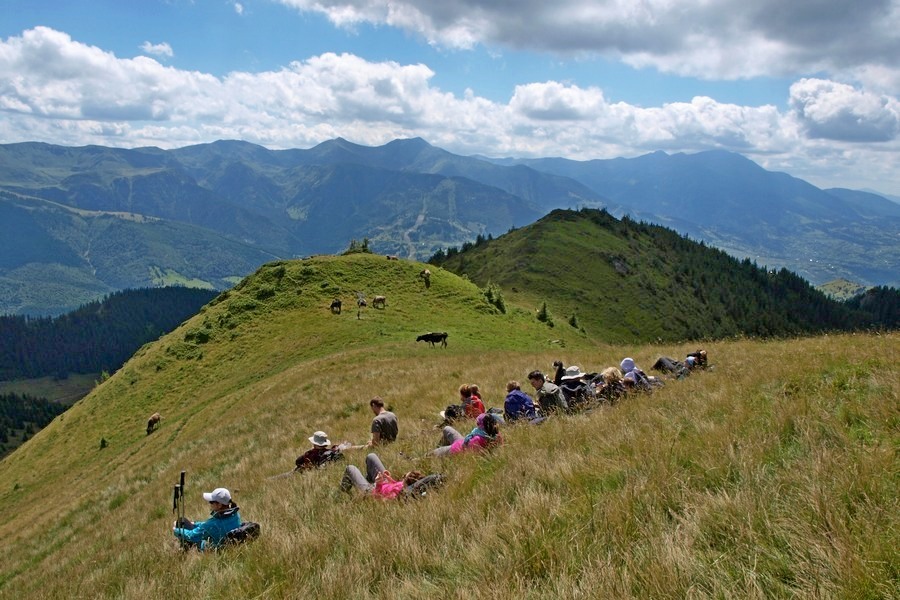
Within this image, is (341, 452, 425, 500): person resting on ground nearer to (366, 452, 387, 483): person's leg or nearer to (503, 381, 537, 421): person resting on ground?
(366, 452, 387, 483): person's leg

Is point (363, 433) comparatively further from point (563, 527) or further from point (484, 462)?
point (563, 527)

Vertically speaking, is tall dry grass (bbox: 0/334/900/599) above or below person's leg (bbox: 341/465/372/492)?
above

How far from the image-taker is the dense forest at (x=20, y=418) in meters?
158

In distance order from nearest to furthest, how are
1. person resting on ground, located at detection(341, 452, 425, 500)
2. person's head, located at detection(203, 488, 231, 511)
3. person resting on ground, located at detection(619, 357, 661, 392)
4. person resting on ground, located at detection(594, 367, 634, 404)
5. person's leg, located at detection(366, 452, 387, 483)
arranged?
person resting on ground, located at detection(341, 452, 425, 500), person's head, located at detection(203, 488, 231, 511), person's leg, located at detection(366, 452, 387, 483), person resting on ground, located at detection(594, 367, 634, 404), person resting on ground, located at detection(619, 357, 661, 392)

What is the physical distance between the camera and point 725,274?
169875 millimetres

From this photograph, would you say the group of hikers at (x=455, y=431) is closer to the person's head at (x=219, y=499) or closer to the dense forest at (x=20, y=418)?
the person's head at (x=219, y=499)

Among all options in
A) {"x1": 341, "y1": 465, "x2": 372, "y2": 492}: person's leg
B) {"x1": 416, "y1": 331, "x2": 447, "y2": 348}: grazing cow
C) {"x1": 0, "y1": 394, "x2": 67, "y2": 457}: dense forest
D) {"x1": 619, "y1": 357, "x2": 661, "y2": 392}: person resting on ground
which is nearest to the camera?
{"x1": 341, "y1": 465, "x2": 372, "y2": 492}: person's leg

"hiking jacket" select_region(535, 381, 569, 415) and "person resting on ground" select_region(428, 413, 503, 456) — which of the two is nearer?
"person resting on ground" select_region(428, 413, 503, 456)

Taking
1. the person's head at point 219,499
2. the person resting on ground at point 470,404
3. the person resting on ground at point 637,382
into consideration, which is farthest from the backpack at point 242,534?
the person resting on ground at point 637,382

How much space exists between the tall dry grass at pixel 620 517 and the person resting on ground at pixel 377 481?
28cm

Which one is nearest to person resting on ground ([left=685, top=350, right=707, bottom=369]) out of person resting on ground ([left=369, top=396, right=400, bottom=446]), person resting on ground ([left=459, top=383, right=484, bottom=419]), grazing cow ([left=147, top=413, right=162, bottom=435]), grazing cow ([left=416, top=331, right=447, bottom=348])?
person resting on ground ([left=459, top=383, right=484, bottom=419])

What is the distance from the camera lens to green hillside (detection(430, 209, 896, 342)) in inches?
4552

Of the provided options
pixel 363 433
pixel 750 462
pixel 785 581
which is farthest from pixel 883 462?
A: pixel 363 433

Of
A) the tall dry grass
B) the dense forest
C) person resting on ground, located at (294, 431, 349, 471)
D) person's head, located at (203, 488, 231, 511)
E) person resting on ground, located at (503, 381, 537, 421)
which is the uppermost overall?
the tall dry grass
